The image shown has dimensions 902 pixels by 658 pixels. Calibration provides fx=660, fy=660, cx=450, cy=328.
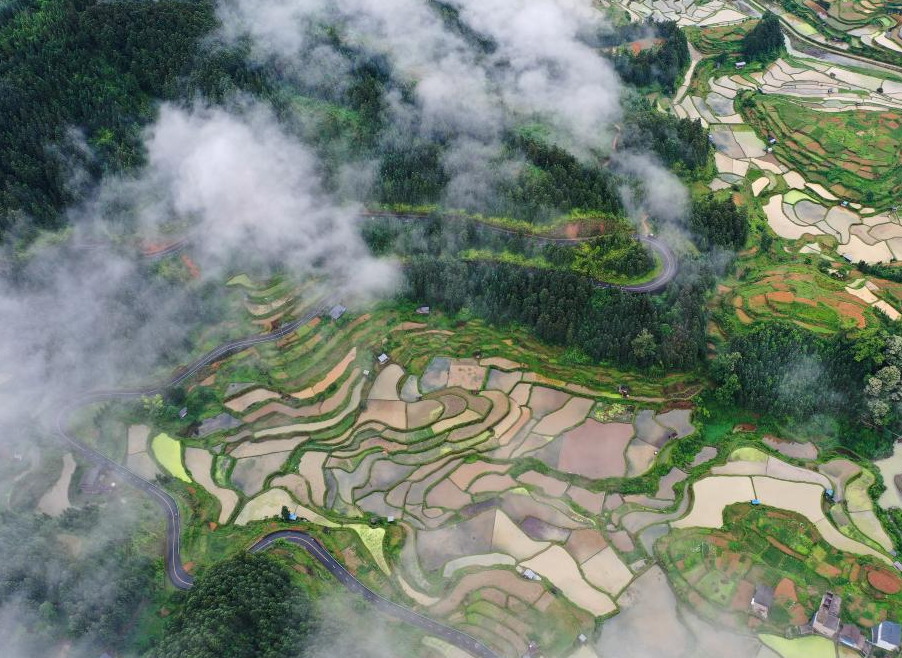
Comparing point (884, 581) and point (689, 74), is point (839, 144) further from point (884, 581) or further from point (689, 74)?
point (884, 581)

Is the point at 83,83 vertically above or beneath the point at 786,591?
above

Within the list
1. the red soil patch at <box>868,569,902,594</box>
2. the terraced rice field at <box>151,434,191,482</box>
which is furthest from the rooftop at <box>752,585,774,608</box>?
the terraced rice field at <box>151,434,191,482</box>

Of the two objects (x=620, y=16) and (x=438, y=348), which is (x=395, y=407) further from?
(x=620, y=16)

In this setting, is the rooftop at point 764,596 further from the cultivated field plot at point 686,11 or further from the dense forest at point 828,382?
the cultivated field plot at point 686,11

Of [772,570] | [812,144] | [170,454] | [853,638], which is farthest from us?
[812,144]

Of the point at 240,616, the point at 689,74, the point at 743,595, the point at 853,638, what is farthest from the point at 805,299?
the point at 240,616

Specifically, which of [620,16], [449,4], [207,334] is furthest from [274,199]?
[620,16]
